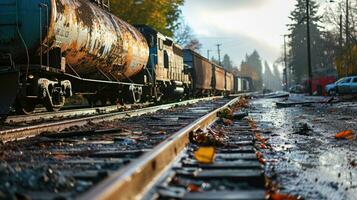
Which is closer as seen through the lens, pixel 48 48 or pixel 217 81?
pixel 48 48

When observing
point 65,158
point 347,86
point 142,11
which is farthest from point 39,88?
point 347,86

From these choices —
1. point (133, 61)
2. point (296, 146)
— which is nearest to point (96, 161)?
point (296, 146)

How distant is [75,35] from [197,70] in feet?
73.0

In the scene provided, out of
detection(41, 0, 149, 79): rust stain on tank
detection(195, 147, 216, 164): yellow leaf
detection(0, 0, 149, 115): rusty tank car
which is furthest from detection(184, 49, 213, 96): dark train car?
detection(195, 147, 216, 164): yellow leaf

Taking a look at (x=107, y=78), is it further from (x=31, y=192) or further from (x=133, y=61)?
(x=31, y=192)

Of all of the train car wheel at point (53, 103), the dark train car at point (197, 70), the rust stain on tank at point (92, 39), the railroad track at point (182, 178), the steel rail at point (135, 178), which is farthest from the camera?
the dark train car at point (197, 70)

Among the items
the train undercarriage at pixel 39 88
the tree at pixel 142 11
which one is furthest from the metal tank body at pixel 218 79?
the train undercarriage at pixel 39 88

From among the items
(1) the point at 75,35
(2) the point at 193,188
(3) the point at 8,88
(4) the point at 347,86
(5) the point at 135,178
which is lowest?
(2) the point at 193,188

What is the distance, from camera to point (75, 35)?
11.3 meters

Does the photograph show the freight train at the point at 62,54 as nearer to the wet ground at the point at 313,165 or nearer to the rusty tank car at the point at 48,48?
the rusty tank car at the point at 48,48

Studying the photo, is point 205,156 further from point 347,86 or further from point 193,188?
point 347,86

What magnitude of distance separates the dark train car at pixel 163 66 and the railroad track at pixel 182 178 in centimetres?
1551

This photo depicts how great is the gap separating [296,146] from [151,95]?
47.0 ft

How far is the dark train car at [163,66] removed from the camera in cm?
2038
